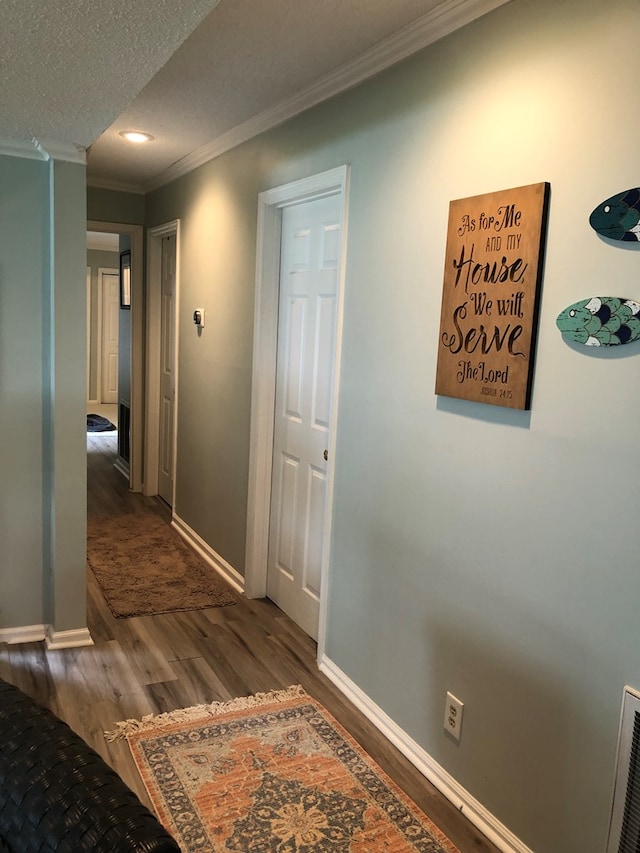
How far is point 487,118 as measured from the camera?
200 cm

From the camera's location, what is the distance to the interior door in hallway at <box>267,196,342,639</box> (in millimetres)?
3048

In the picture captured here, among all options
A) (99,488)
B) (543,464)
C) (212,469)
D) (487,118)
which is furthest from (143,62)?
(99,488)

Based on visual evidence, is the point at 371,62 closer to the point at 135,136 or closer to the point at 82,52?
the point at 82,52

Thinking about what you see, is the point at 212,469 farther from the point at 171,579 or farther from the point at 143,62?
the point at 143,62

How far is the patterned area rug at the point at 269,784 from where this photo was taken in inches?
77.7

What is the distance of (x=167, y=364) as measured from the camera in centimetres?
524

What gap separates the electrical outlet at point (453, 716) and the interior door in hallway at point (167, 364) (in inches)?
130

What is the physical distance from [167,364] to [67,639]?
8.53ft

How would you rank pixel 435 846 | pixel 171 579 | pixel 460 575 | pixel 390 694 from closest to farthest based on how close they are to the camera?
pixel 435 846 < pixel 460 575 < pixel 390 694 < pixel 171 579

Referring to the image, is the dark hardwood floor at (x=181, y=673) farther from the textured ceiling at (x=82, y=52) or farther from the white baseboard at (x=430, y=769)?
the textured ceiling at (x=82, y=52)

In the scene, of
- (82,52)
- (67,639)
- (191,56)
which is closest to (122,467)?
(67,639)

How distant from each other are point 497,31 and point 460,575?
1.57 metres

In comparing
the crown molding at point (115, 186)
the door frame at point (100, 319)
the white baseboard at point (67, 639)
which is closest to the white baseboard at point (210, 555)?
the white baseboard at point (67, 639)

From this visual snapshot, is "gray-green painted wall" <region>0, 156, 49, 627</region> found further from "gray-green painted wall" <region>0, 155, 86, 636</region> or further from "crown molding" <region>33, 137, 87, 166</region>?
"crown molding" <region>33, 137, 87, 166</region>
